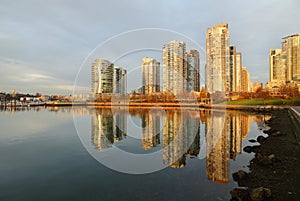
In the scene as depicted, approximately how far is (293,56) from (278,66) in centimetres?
1459

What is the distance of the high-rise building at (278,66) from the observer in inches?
5541

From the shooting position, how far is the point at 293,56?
132250 mm

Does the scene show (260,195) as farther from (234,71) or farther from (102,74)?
(234,71)

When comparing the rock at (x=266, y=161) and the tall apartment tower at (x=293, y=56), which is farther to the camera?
the tall apartment tower at (x=293, y=56)

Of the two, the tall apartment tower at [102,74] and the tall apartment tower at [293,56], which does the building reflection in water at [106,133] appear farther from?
the tall apartment tower at [293,56]

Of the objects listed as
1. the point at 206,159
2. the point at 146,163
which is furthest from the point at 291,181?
the point at 146,163

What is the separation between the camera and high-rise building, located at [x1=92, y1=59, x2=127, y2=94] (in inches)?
691

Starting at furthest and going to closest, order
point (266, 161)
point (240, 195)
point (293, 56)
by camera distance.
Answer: point (293, 56) < point (266, 161) < point (240, 195)

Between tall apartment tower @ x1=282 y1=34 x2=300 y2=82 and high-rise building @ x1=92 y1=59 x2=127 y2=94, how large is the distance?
144917mm

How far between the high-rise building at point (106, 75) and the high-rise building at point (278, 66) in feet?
488

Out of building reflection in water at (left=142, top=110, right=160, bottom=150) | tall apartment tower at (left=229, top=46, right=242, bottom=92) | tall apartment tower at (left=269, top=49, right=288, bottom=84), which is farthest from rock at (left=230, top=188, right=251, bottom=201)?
tall apartment tower at (left=269, top=49, right=288, bottom=84)

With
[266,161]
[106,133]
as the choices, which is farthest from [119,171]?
[106,133]

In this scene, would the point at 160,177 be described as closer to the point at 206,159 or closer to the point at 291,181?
the point at 206,159

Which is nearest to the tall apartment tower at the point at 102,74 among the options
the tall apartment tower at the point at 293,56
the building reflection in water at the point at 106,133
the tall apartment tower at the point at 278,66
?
the building reflection in water at the point at 106,133
